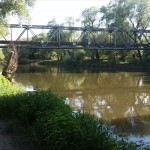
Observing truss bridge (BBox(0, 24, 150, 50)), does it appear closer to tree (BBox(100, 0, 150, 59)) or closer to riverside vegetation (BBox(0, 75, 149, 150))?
tree (BBox(100, 0, 150, 59))

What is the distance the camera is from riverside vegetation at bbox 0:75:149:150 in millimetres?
6977

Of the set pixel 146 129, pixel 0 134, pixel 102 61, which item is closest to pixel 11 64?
pixel 146 129

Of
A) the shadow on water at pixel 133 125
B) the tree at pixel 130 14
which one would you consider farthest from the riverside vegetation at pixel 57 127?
the tree at pixel 130 14

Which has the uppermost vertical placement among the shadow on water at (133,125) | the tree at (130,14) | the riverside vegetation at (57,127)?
the tree at (130,14)

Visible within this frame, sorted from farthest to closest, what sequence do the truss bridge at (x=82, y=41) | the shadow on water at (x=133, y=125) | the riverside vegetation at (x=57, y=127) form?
the truss bridge at (x=82, y=41) → the shadow on water at (x=133, y=125) → the riverside vegetation at (x=57, y=127)

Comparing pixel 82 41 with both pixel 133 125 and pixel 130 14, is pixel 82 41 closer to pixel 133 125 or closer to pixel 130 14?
pixel 130 14

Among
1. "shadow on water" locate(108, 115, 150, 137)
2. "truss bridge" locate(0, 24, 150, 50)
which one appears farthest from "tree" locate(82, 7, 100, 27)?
"shadow on water" locate(108, 115, 150, 137)

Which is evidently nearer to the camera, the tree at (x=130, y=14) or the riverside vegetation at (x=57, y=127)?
the riverside vegetation at (x=57, y=127)

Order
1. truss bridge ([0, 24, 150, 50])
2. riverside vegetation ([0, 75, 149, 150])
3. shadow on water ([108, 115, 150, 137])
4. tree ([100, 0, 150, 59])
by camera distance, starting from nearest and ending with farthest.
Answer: riverside vegetation ([0, 75, 149, 150]) < shadow on water ([108, 115, 150, 137]) < truss bridge ([0, 24, 150, 50]) < tree ([100, 0, 150, 59])

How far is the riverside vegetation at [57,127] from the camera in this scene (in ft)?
22.9

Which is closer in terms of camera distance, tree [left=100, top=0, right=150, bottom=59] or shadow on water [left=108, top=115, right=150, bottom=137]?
shadow on water [left=108, top=115, right=150, bottom=137]

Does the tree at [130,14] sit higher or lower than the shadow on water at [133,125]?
higher

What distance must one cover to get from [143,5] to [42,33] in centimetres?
3779

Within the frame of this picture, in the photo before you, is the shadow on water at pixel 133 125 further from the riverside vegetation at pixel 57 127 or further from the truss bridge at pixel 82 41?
the truss bridge at pixel 82 41
